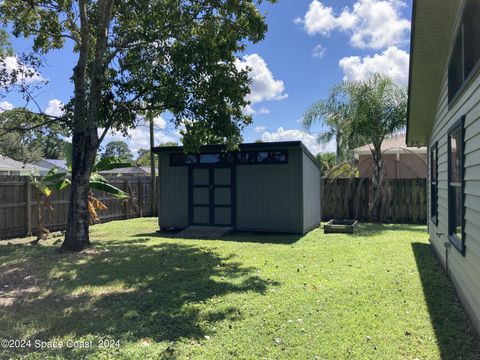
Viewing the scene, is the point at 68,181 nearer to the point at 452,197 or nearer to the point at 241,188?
the point at 241,188

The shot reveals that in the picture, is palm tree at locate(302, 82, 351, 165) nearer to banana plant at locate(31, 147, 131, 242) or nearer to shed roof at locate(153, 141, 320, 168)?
shed roof at locate(153, 141, 320, 168)

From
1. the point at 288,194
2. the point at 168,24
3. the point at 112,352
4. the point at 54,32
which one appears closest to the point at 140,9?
the point at 168,24

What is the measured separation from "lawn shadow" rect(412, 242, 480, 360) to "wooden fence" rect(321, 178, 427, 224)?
7885 mm

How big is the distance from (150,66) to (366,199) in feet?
32.6

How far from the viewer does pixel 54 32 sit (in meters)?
10.3

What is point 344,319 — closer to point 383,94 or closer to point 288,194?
point 288,194

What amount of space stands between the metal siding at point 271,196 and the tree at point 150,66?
6.52 ft

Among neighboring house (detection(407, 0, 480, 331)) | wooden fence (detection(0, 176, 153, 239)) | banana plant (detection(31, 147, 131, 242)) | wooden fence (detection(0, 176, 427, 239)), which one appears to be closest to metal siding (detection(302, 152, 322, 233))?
wooden fence (detection(0, 176, 427, 239))

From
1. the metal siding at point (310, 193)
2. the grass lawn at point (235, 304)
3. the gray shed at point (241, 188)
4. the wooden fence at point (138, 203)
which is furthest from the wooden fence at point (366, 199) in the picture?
the grass lawn at point (235, 304)

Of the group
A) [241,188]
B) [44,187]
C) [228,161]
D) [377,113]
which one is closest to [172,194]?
[228,161]

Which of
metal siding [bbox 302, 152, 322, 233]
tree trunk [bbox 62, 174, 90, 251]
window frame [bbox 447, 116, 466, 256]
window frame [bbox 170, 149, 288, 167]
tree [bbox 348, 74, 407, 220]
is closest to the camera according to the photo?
window frame [bbox 447, 116, 466, 256]

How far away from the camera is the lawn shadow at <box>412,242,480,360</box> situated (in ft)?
11.9

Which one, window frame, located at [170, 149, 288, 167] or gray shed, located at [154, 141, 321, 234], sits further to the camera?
window frame, located at [170, 149, 288, 167]

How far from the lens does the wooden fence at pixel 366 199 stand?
14.5 metres
